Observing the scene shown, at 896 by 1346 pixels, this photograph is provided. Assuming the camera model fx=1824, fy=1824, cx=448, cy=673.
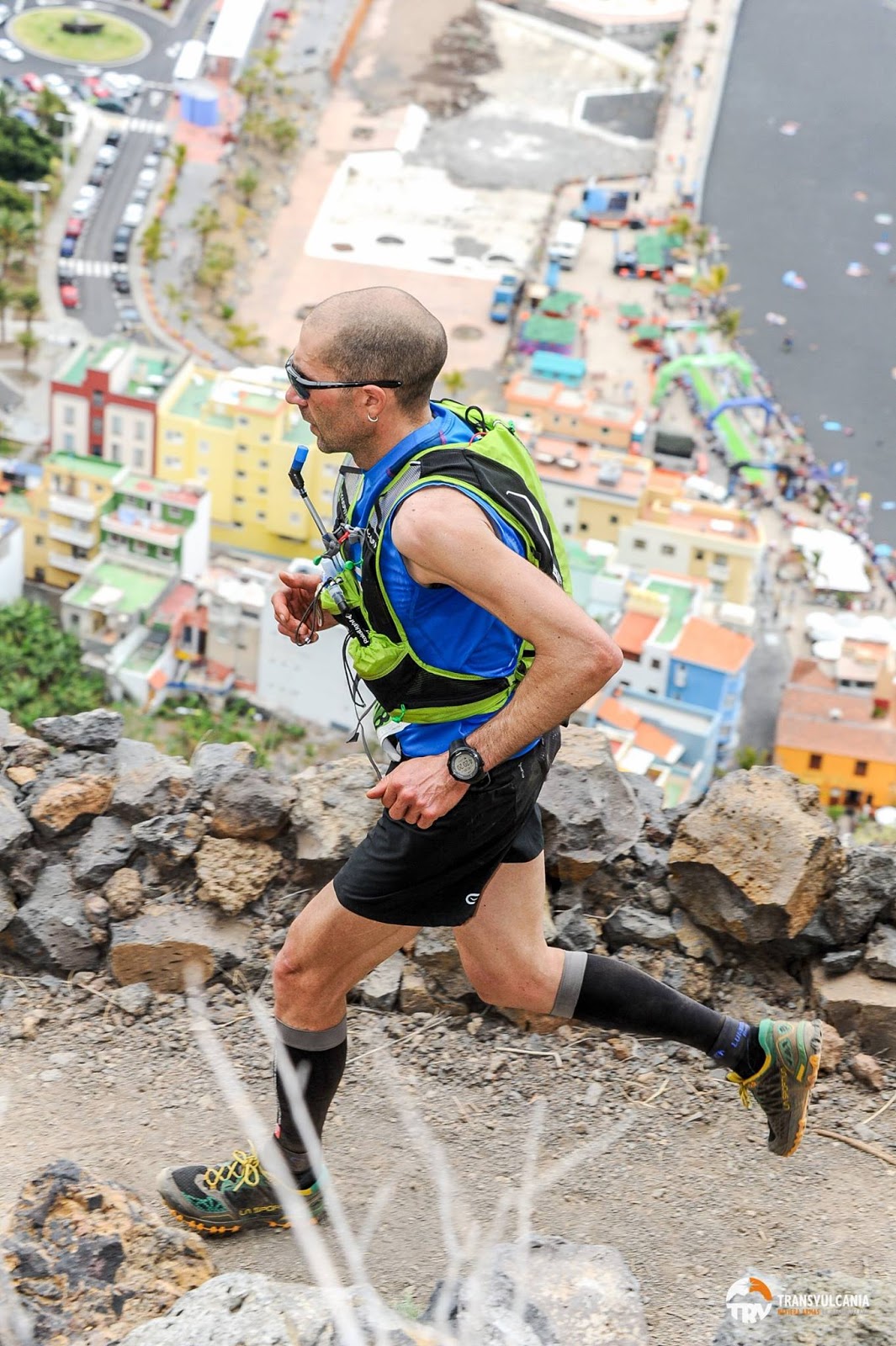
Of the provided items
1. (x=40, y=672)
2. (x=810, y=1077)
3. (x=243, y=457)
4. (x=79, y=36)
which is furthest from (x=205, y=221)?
(x=810, y=1077)

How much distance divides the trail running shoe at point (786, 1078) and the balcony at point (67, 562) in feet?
111

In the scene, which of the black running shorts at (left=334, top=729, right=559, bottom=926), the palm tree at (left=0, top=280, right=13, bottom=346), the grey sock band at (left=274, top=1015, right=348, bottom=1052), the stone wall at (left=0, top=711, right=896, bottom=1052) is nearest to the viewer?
the black running shorts at (left=334, top=729, right=559, bottom=926)

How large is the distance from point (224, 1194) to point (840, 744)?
31.4 metres

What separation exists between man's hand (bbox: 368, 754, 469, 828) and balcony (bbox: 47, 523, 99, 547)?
33.7 metres

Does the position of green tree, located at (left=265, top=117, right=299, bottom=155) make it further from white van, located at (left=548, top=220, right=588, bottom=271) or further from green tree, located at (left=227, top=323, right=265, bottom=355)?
green tree, located at (left=227, top=323, right=265, bottom=355)

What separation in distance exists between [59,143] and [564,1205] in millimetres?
52534

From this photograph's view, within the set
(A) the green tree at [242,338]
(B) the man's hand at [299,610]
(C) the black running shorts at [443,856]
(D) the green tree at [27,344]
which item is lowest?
(D) the green tree at [27,344]

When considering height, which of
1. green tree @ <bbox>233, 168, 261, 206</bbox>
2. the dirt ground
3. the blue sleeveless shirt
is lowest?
green tree @ <bbox>233, 168, 261, 206</bbox>

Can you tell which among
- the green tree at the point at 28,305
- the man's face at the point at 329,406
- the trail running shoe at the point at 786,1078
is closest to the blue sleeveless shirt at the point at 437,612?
the man's face at the point at 329,406

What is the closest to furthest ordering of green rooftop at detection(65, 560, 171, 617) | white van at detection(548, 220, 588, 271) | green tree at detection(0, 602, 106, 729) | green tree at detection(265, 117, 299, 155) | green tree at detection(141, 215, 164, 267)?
green tree at detection(0, 602, 106, 729), green rooftop at detection(65, 560, 171, 617), green tree at detection(141, 215, 164, 267), white van at detection(548, 220, 588, 271), green tree at detection(265, 117, 299, 155)

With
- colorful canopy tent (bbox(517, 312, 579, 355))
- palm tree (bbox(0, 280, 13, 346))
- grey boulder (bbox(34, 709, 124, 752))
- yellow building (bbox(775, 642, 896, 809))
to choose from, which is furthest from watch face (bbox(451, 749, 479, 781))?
colorful canopy tent (bbox(517, 312, 579, 355))

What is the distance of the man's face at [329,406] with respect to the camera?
4.70 metres

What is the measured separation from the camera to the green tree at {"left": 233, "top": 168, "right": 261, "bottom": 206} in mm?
54219

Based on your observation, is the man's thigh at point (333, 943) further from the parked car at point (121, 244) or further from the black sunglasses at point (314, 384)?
the parked car at point (121, 244)
